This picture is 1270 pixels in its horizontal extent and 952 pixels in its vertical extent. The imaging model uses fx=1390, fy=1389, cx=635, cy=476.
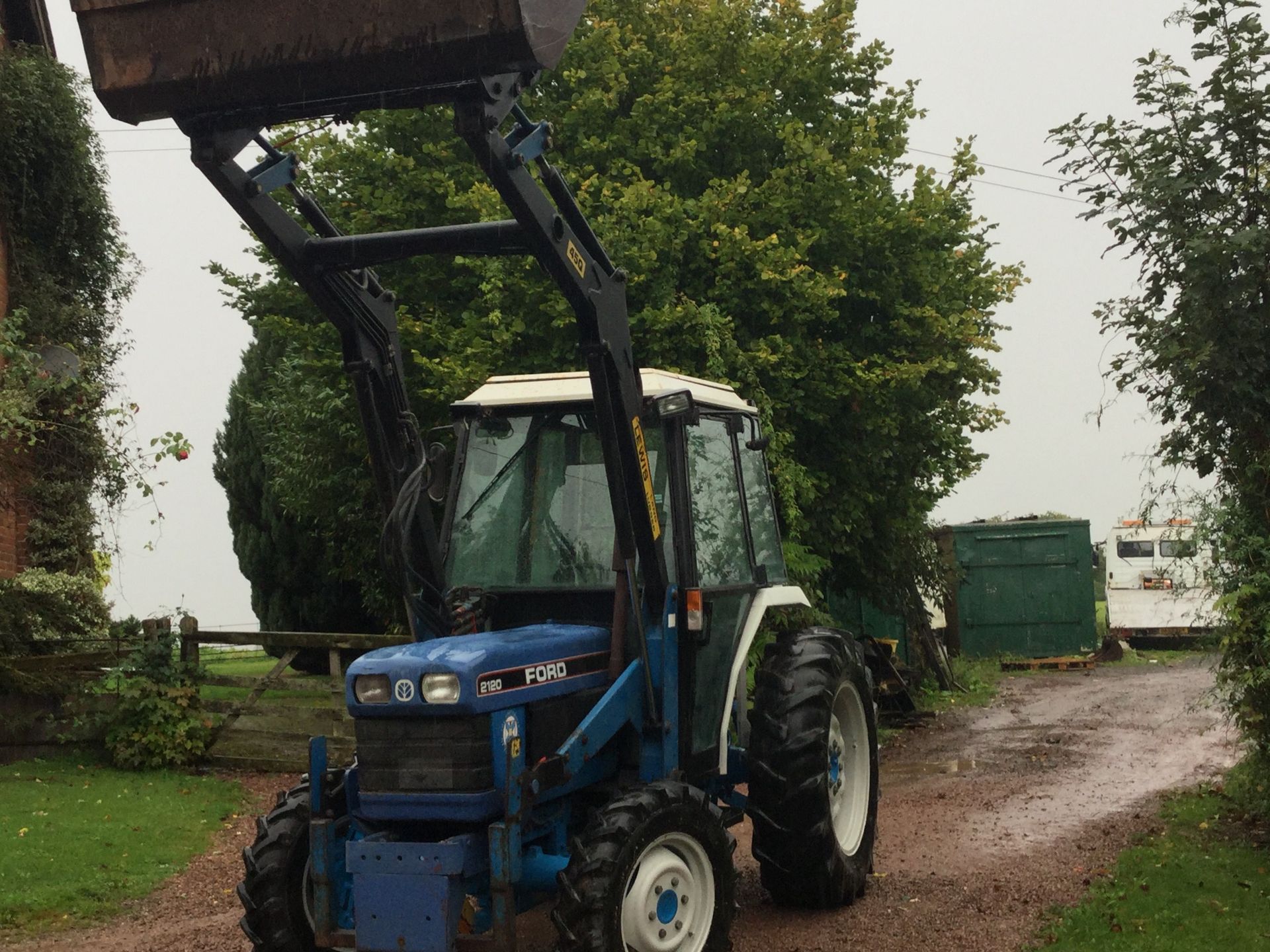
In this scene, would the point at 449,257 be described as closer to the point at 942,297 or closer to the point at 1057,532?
the point at 942,297

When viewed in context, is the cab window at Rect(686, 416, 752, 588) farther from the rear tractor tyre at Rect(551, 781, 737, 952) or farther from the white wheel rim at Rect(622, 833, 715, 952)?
the white wheel rim at Rect(622, 833, 715, 952)

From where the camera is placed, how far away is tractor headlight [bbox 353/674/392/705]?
527cm

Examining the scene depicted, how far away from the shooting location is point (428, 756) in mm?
5230

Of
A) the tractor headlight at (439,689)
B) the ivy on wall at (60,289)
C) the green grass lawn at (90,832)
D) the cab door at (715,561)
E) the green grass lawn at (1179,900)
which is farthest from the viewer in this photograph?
the ivy on wall at (60,289)

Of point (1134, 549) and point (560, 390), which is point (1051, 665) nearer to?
point (1134, 549)

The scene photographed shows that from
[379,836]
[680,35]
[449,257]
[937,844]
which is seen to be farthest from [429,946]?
[680,35]

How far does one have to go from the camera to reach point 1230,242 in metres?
6.83

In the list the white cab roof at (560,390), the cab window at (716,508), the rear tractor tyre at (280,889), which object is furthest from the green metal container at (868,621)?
the rear tractor tyre at (280,889)

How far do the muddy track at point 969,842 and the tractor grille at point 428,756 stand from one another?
4.66 ft

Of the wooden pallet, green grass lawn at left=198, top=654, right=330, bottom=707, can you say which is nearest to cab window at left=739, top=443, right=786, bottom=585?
green grass lawn at left=198, top=654, right=330, bottom=707

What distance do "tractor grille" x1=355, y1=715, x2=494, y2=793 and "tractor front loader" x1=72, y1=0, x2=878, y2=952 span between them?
11mm

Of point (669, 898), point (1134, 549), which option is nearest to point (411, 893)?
point (669, 898)

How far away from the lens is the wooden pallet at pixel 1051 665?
21062 millimetres

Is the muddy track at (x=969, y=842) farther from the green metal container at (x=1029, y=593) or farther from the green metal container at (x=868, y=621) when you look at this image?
the green metal container at (x=1029, y=593)
